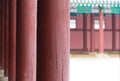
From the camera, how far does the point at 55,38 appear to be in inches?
123

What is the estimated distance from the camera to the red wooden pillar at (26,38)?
5.18m

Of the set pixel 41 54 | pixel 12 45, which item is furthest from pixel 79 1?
pixel 41 54

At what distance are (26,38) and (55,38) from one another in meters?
2.18

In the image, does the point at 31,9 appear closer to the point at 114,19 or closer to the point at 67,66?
the point at 67,66

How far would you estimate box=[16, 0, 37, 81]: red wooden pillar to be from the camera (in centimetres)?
518

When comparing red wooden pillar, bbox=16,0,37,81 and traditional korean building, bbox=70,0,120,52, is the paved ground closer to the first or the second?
red wooden pillar, bbox=16,0,37,81

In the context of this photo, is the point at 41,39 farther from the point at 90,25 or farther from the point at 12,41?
the point at 90,25

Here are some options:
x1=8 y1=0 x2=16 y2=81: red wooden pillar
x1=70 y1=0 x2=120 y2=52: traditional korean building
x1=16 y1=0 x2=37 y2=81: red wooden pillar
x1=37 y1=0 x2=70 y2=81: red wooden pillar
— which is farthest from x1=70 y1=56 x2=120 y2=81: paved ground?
x1=70 y1=0 x2=120 y2=52: traditional korean building

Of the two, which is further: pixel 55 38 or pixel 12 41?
pixel 12 41

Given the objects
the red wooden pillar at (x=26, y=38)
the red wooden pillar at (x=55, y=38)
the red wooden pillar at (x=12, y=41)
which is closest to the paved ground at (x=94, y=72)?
the red wooden pillar at (x=12, y=41)

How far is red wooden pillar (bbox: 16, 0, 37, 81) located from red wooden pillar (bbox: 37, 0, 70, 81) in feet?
6.52

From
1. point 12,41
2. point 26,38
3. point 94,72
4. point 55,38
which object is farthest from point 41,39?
point 94,72

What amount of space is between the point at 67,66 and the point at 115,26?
2535 centimetres

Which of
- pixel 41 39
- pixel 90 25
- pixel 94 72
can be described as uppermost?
pixel 90 25
